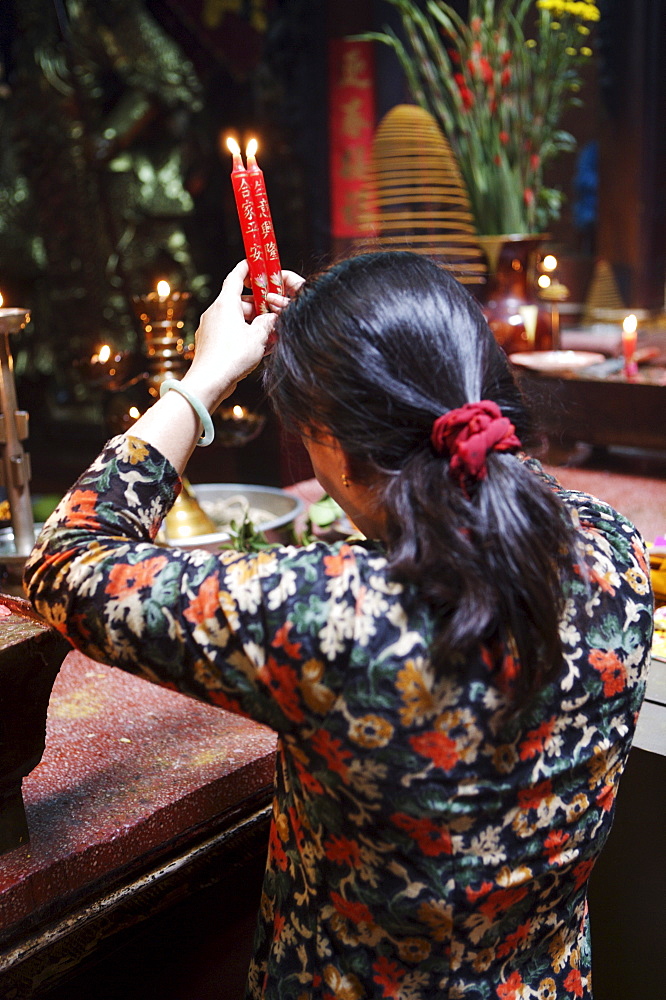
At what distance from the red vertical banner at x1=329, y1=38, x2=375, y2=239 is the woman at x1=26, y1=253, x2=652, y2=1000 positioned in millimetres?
2787

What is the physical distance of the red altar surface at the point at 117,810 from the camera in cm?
99

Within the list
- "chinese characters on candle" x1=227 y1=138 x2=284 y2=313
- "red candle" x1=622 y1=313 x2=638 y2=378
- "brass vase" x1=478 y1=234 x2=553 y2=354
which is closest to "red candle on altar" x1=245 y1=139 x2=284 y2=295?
"chinese characters on candle" x1=227 y1=138 x2=284 y2=313

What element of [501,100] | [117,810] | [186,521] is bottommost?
[117,810]

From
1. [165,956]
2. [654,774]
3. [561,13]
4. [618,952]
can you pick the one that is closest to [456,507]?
[654,774]

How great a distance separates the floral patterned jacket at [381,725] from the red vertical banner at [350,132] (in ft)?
9.35

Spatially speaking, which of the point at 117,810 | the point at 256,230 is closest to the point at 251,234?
the point at 256,230

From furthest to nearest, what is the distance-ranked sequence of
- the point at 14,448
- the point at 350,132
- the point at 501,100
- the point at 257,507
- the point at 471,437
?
the point at 350,132
the point at 501,100
the point at 257,507
the point at 14,448
the point at 471,437

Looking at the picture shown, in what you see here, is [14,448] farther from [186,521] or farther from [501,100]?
[501,100]

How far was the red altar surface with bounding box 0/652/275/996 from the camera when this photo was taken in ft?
3.25

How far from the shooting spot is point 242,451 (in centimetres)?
304

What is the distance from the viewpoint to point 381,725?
0.69 metres

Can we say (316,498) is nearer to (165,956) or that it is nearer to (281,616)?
(165,956)

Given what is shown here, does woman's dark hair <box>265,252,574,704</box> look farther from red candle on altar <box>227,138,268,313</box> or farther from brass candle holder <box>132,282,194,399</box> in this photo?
brass candle holder <box>132,282,194,399</box>

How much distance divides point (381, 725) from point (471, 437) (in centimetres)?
22
